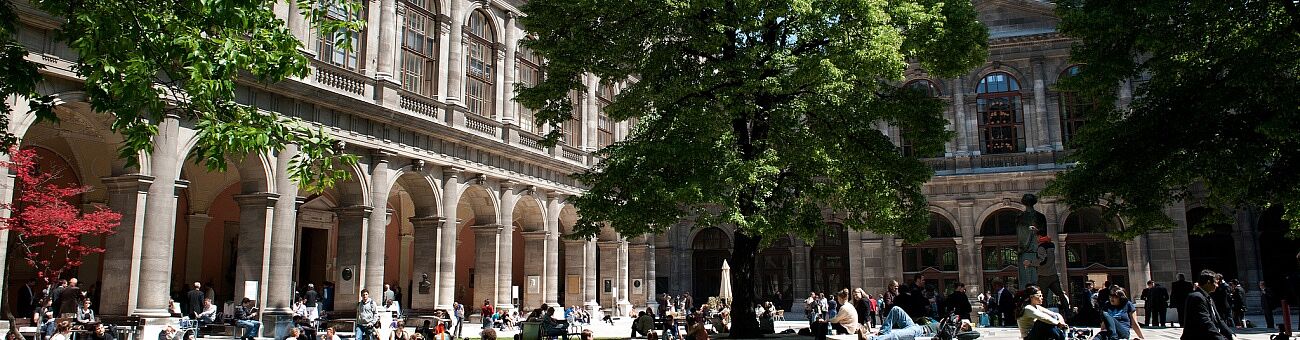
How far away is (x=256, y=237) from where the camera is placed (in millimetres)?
23109

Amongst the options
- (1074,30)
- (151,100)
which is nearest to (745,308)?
(1074,30)

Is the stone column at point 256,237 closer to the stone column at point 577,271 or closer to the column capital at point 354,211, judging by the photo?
the column capital at point 354,211

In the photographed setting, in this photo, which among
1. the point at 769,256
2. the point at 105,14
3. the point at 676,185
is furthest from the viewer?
the point at 769,256

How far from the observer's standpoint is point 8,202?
1755cm

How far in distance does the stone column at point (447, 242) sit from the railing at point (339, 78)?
14.7 ft

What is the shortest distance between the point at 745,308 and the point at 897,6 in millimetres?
6644

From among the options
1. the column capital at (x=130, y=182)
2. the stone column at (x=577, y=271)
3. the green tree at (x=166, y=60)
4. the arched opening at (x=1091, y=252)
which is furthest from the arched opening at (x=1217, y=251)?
the green tree at (x=166, y=60)

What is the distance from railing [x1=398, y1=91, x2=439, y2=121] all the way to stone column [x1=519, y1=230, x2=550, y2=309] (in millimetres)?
7977

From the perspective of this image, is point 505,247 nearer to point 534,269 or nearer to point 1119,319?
point 534,269

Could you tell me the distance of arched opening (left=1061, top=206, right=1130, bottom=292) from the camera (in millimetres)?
37812

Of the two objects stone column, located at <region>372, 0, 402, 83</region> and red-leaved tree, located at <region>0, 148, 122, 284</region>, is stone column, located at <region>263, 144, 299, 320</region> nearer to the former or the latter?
stone column, located at <region>372, 0, 402, 83</region>

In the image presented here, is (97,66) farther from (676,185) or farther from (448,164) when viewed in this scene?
(448,164)

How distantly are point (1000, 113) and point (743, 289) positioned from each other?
24.3 m

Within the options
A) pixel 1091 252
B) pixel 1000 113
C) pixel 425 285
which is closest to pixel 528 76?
pixel 425 285
